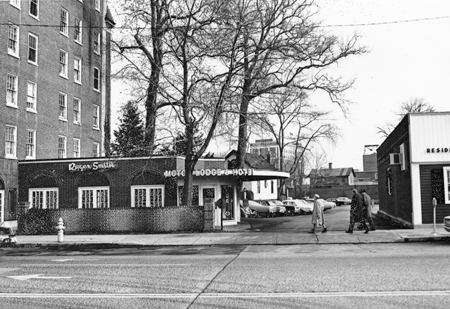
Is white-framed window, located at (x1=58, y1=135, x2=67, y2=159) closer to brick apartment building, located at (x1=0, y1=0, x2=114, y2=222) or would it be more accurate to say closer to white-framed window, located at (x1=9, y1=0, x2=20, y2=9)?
brick apartment building, located at (x1=0, y1=0, x2=114, y2=222)

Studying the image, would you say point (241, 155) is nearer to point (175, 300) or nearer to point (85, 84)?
point (85, 84)

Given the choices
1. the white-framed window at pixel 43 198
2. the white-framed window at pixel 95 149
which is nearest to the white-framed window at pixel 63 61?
the white-framed window at pixel 95 149

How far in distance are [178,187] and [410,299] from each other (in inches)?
773

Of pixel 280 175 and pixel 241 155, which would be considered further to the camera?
pixel 241 155

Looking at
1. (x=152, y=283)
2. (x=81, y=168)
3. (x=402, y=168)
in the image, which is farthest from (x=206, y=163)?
(x=152, y=283)

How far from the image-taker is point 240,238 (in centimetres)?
1930

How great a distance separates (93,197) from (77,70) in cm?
1446

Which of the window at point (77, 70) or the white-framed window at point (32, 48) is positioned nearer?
the white-framed window at point (32, 48)

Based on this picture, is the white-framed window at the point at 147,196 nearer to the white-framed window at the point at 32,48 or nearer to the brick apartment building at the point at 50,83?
the brick apartment building at the point at 50,83

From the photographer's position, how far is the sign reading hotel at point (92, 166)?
2658 cm

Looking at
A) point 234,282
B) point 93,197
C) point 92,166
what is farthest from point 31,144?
point 234,282

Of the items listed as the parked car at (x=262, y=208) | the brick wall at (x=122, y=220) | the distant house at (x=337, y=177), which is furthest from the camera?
the distant house at (x=337, y=177)

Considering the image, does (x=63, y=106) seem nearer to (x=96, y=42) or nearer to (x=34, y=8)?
(x=34, y=8)

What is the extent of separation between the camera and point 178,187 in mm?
26219
